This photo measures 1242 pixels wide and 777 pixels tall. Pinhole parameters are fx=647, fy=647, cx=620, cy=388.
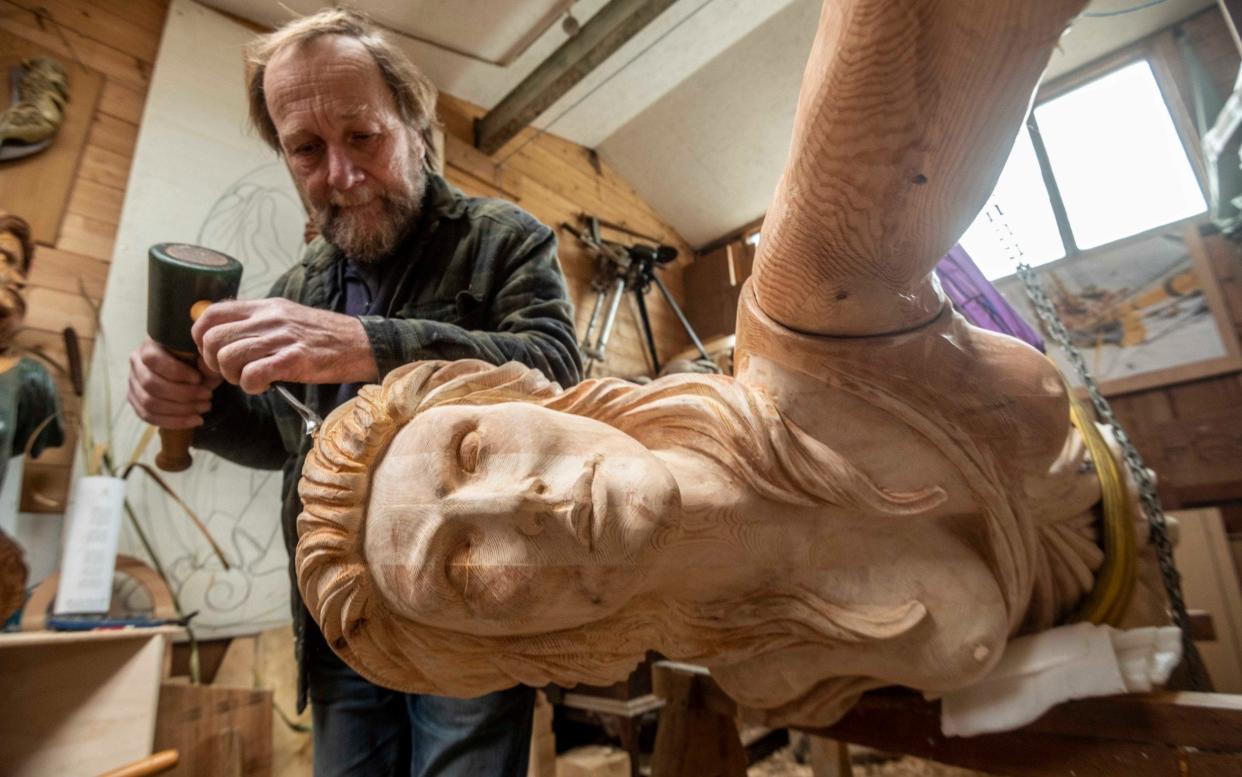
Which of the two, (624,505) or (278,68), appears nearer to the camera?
(624,505)

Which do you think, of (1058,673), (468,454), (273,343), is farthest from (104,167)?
(1058,673)

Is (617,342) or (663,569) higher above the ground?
(617,342)

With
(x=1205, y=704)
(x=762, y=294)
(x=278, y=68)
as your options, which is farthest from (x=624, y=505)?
(x=278, y=68)

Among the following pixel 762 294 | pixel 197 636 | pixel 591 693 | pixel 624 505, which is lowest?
pixel 591 693

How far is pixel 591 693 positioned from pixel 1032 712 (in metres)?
1.55

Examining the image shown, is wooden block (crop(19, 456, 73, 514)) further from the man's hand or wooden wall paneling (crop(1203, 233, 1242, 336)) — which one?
wooden wall paneling (crop(1203, 233, 1242, 336))

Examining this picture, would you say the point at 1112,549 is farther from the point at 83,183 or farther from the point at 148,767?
the point at 83,183

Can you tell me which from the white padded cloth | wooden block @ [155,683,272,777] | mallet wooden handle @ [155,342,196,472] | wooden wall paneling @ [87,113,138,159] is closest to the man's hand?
mallet wooden handle @ [155,342,196,472]

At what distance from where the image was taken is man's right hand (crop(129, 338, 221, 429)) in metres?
0.75

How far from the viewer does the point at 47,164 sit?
1.69 m

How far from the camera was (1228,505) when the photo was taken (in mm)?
2156

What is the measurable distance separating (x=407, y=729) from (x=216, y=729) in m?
0.70

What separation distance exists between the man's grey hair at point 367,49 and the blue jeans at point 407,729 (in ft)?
2.53

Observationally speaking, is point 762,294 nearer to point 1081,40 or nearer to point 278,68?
point 278,68
